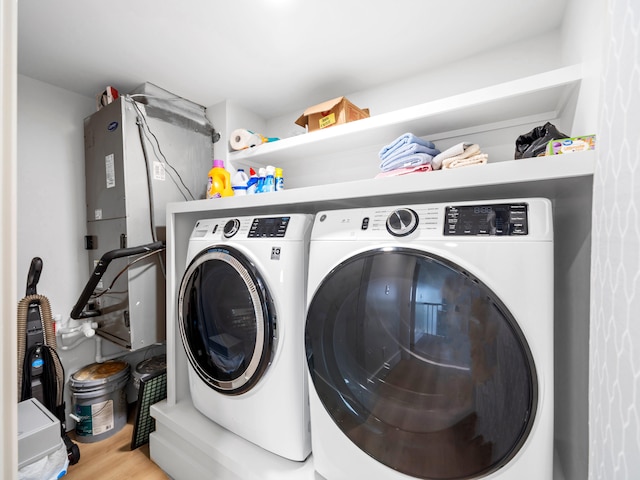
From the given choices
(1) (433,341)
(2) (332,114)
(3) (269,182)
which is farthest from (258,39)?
(1) (433,341)

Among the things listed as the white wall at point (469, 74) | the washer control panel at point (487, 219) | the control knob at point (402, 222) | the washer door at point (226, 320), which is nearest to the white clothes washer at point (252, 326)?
the washer door at point (226, 320)

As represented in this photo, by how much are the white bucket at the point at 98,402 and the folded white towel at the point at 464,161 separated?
7.16ft

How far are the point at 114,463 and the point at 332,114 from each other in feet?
7.09

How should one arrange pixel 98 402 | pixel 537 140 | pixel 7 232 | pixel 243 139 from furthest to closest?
1. pixel 243 139
2. pixel 98 402
3. pixel 537 140
4. pixel 7 232

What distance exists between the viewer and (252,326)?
3.70ft

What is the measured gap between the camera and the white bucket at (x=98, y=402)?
1571mm

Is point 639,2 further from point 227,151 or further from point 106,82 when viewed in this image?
point 106,82

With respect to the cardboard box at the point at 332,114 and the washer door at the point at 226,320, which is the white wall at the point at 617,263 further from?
the cardboard box at the point at 332,114

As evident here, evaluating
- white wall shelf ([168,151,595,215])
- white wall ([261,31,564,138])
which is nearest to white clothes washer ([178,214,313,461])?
white wall shelf ([168,151,595,215])

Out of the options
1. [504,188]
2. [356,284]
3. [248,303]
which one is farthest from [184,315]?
[504,188]

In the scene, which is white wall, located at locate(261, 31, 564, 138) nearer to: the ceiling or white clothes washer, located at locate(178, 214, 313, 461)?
the ceiling

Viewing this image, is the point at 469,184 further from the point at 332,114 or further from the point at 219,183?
the point at 219,183

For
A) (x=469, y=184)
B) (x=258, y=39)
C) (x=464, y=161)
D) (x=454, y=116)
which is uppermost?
(x=258, y=39)

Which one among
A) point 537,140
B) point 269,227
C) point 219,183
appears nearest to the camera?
point 537,140
